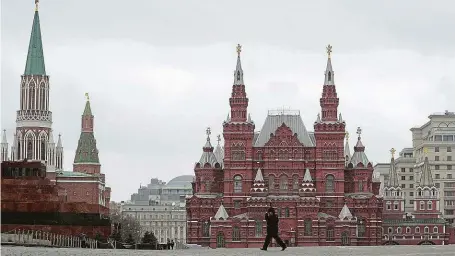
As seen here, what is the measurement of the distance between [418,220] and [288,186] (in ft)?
76.1

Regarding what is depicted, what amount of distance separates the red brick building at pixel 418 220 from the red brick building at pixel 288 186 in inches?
389

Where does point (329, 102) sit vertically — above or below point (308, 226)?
above

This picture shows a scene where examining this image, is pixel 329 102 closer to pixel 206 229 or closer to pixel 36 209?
pixel 206 229

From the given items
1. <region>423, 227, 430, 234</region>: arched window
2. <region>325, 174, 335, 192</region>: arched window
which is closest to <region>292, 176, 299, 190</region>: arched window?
<region>325, 174, 335, 192</region>: arched window

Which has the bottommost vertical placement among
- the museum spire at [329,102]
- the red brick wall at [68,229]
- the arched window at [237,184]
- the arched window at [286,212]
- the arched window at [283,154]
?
the red brick wall at [68,229]

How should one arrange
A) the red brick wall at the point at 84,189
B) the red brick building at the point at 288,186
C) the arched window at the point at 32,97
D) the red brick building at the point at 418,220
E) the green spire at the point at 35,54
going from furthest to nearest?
the arched window at the point at 32,97 → the red brick wall at the point at 84,189 → the green spire at the point at 35,54 → the red brick building at the point at 418,220 → the red brick building at the point at 288,186

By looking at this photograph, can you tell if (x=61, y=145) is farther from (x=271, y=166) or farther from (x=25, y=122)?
(x=271, y=166)

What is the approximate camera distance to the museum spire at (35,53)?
574 feet

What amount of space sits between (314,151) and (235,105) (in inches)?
427

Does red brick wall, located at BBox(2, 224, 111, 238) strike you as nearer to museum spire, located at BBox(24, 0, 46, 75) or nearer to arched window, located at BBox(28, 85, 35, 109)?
museum spire, located at BBox(24, 0, 46, 75)

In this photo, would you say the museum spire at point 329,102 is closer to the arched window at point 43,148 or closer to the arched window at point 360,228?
the arched window at point 360,228

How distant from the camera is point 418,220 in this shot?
6629 inches

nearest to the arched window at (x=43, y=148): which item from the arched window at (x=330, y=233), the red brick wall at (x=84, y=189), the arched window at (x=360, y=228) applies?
the red brick wall at (x=84, y=189)

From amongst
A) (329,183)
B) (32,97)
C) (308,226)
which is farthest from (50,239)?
(32,97)
